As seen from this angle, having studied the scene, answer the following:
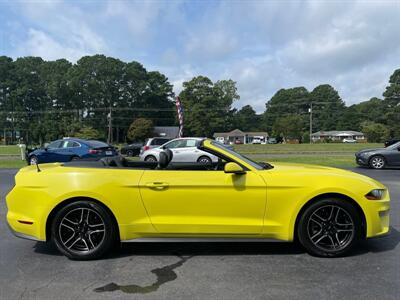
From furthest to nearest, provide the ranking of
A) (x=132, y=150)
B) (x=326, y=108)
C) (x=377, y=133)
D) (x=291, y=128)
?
(x=326, y=108)
(x=291, y=128)
(x=377, y=133)
(x=132, y=150)

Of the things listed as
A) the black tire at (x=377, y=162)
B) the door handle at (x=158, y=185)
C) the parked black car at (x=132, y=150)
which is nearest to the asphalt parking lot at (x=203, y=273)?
the door handle at (x=158, y=185)

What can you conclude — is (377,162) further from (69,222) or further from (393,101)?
(393,101)

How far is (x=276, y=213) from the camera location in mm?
4242

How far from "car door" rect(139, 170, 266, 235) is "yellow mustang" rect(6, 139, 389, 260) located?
0.01 m

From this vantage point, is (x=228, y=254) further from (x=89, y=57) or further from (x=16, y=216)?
(x=89, y=57)

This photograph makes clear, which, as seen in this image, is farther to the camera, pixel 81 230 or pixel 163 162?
pixel 163 162

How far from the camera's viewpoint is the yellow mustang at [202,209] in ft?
13.9

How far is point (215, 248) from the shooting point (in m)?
4.69

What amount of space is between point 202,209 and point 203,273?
2.37ft

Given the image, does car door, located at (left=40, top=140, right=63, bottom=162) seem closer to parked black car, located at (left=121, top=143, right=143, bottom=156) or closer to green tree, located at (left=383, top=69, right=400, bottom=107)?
parked black car, located at (left=121, top=143, right=143, bottom=156)

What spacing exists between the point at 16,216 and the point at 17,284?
43.0 inches

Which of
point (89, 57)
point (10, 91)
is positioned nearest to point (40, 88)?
point (10, 91)

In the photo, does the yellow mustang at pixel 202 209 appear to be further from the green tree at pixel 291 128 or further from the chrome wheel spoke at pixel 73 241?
the green tree at pixel 291 128

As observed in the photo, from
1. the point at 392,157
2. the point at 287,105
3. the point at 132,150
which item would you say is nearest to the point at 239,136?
the point at 287,105
